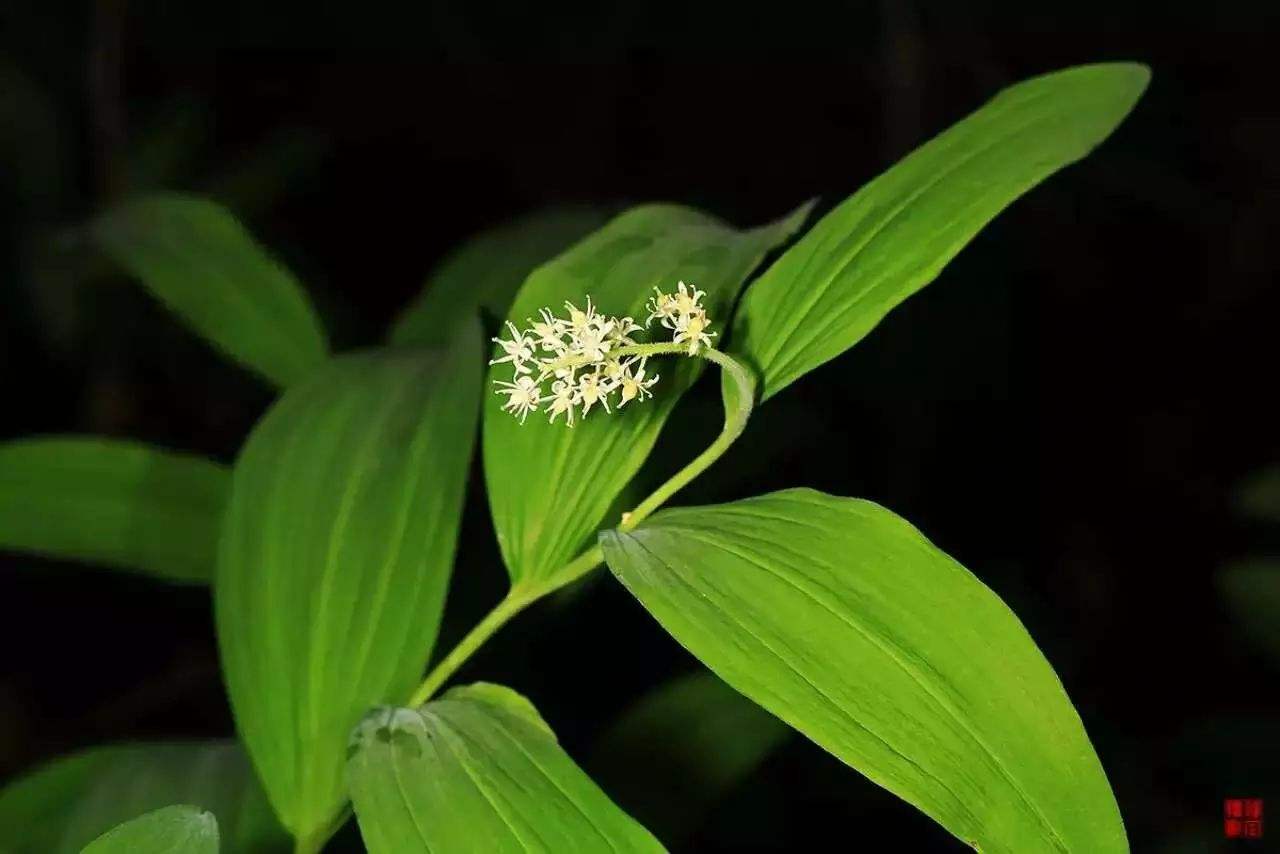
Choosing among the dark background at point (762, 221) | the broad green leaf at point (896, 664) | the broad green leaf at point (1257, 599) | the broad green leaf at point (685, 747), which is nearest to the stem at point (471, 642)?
the broad green leaf at point (896, 664)

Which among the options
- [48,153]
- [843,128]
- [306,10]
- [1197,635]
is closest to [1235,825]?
[1197,635]

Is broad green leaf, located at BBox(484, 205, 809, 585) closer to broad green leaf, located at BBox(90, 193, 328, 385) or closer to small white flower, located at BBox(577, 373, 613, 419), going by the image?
small white flower, located at BBox(577, 373, 613, 419)

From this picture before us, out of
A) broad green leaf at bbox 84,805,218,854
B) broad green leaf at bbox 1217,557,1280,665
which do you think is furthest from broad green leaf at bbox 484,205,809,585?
broad green leaf at bbox 1217,557,1280,665

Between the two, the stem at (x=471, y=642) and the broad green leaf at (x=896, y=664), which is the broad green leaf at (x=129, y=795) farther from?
the broad green leaf at (x=896, y=664)

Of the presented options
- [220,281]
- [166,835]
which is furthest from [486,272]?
[166,835]

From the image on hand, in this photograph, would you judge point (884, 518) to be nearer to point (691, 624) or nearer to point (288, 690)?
point (691, 624)
